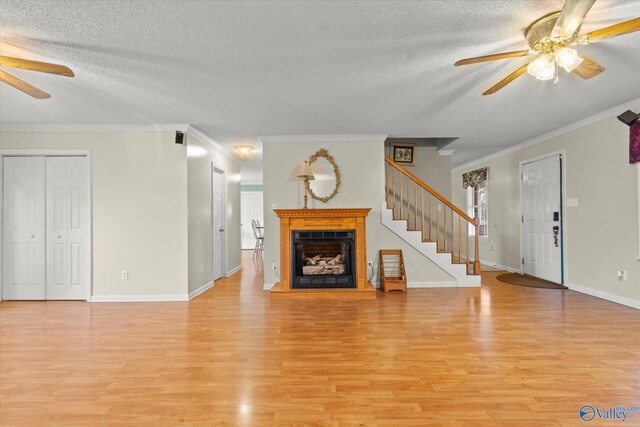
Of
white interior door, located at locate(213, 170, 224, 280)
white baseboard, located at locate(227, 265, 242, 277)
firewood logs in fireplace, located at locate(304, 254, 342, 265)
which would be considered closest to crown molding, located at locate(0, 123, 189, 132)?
white interior door, located at locate(213, 170, 224, 280)

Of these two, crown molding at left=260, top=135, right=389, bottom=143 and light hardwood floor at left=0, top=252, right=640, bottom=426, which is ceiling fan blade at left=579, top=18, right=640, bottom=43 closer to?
light hardwood floor at left=0, top=252, right=640, bottom=426

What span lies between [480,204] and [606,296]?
3838 millimetres

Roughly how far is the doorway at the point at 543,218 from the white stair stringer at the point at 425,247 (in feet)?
4.39

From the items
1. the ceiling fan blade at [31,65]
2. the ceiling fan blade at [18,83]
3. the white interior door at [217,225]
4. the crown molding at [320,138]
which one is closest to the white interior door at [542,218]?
the crown molding at [320,138]

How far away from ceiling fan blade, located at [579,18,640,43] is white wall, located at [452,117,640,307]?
2.74 meters

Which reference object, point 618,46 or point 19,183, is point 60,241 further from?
point 618,46

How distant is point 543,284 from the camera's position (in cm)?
533

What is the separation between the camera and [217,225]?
6.12 m

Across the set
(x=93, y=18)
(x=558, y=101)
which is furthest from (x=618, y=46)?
(x=93, y=18)

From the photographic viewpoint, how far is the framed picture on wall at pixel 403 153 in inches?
244

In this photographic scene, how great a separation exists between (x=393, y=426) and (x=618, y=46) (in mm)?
3120

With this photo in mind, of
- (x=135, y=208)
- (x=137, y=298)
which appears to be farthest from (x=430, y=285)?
(x=135, y=208)

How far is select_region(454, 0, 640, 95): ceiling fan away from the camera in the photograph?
1.85 metres

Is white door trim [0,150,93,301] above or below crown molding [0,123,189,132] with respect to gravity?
below
